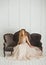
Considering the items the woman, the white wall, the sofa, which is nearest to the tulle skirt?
the woman

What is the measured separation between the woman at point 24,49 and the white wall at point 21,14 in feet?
3.00

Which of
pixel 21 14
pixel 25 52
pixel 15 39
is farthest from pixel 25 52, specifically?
pixel 21 14

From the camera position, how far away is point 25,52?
542 cm

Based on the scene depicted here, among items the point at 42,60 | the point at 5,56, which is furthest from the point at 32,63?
the point at 5,56

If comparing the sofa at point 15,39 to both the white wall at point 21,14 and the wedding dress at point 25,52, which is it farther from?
the white wall at point 21,14

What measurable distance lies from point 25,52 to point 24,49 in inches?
3.8

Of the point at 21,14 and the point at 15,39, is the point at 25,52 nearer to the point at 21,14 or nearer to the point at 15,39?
the point at 15,39

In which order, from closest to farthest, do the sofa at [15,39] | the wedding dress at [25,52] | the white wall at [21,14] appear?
the wedding dress at [25,52]
the sofa at [15,39]
the white wall at [21,14]

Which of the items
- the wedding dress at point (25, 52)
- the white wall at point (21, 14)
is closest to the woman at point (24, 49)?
the wedding dress at point (25, 52)

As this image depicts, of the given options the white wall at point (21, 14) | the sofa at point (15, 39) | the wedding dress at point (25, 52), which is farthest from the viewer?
the white wall at point (21, 14)

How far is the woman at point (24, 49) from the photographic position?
17.5 feet

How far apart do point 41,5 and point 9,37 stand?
1.75m

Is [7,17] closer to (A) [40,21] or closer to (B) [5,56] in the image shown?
(A) [40,21]

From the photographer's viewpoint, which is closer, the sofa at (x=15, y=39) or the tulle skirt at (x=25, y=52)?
the tulle skirt at (x=25, y=52)
